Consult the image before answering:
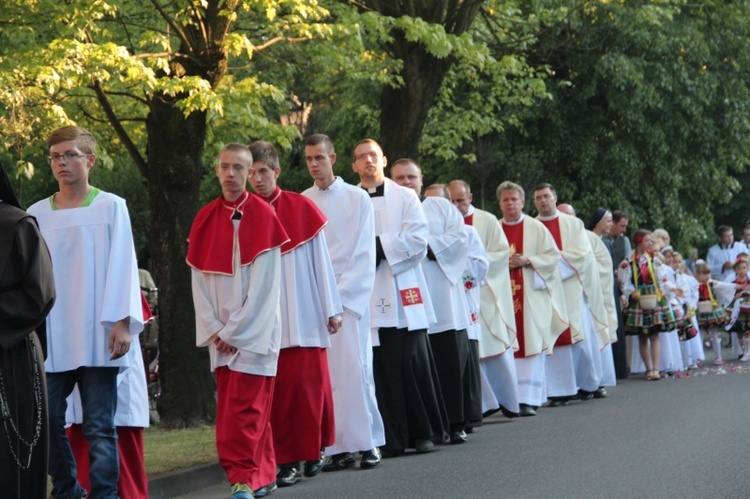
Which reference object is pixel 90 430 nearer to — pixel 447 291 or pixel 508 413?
pixel 447 291

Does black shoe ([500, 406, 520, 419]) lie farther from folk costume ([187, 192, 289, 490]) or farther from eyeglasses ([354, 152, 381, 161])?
folk costume ([187, 192, 289, 490])

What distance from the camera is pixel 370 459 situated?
10805 millimetres

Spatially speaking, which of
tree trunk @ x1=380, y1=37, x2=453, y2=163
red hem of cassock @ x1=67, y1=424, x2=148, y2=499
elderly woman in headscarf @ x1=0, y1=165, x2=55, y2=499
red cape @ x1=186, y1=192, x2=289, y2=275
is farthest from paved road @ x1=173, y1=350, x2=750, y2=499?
tree trunk @ x1=380, y1=37, x2=453, y2=163

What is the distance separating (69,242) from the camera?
7961mm

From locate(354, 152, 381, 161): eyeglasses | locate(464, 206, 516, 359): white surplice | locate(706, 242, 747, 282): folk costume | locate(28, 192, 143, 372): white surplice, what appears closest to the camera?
locate(28, 192, 143, 372): white surplice

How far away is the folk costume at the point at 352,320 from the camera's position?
10.7 meters

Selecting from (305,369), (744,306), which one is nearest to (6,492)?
(305,369)

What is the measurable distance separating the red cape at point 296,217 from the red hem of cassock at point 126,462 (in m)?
2.00

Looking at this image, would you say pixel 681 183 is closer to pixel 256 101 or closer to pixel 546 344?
pixel 546 344

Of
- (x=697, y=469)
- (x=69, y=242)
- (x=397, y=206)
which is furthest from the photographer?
(x=397, y=206)

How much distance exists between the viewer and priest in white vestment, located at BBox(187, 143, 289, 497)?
349 inches

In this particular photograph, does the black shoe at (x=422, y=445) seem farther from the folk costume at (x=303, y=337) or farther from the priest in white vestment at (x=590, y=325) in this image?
the priest in white vestment at (x=590, y=325)

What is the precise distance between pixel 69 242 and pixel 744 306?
16616 millimetres

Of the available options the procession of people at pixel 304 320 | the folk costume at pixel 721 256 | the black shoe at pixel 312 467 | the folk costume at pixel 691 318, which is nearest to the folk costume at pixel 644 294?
the procession of people at pixel 304 320
